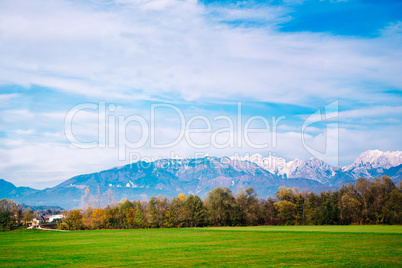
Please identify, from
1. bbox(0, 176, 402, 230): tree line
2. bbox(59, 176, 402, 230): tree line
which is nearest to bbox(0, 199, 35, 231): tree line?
bbox(0, 176, 402, 230): tree line

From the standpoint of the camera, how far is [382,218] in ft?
297

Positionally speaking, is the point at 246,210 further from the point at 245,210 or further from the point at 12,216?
the point at 12,216

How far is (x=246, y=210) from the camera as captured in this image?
361 ft

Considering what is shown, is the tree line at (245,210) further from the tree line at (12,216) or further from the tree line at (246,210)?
the tree line at (12,216)

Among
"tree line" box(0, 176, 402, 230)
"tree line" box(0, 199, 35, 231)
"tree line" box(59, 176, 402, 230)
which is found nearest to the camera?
"tree line" box(0, 176, 402, 230)

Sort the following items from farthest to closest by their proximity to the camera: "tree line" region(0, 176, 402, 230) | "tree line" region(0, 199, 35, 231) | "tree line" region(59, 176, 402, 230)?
"tree line" region(0, 199, 35, 231) < "tree line" region(59, 176, 402, 230) < "tree line" region(0, 176, 402, 230)

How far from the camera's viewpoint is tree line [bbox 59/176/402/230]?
3780 inches

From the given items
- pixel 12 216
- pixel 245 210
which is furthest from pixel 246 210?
pixel 12 216

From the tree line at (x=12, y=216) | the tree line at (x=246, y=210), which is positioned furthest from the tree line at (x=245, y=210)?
the tree line at (x=12, y=216)

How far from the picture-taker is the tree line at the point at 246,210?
96.0 meters

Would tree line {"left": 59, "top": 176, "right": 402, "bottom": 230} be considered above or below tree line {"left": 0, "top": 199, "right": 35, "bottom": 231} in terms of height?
above

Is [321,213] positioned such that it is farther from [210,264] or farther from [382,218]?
[210,264]

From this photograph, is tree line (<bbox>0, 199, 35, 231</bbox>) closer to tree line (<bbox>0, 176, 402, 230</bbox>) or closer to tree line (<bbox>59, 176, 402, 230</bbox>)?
tree line (<bbox>0, 176, 402, 230</bbox>)

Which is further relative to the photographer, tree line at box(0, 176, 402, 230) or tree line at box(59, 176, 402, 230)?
tree line at box(59, 176, 402, 230)
